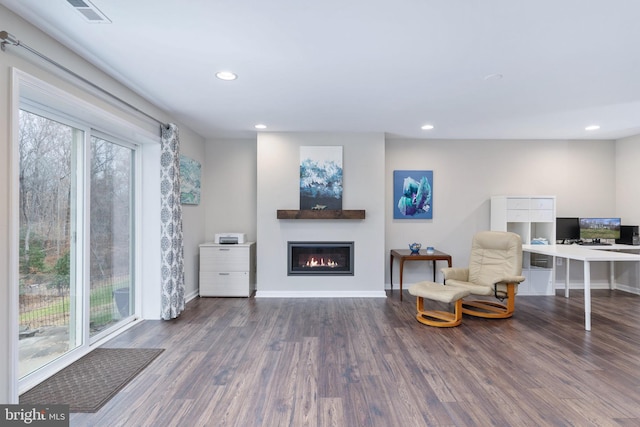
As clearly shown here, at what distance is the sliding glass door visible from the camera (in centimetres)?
243

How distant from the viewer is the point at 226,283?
192 inches

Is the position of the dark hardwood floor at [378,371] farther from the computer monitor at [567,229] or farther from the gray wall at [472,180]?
the gray wall at [472,180]

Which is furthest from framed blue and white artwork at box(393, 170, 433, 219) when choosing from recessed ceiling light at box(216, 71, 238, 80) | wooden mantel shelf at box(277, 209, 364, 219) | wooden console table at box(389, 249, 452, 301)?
recessed ceiling light at box(216, 71, 238, 80)

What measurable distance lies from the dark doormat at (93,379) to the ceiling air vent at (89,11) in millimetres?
2443

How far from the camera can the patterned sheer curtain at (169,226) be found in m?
3.82

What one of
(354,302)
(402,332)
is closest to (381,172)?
(354,302)

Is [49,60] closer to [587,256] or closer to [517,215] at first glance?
[587,256]

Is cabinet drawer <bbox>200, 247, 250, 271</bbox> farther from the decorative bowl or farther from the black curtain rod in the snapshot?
the decorative bowl

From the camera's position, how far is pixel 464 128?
4754mm

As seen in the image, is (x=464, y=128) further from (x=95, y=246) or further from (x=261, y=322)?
(x=95, y=246)

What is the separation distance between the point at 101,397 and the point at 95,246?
1465 millimetres

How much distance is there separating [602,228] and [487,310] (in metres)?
2.59

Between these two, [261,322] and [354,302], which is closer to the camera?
[261,322]

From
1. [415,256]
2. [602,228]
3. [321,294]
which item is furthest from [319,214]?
[602,228]
